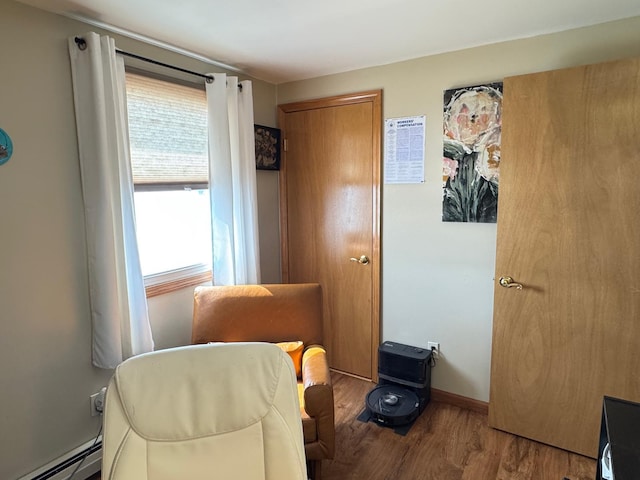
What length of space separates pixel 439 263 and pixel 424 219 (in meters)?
0.30

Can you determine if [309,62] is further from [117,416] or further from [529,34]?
[117,416]

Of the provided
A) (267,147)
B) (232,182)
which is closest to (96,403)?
(232,182)

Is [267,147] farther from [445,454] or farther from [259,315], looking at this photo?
[445,454]

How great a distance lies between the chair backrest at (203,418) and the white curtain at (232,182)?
1.36 m

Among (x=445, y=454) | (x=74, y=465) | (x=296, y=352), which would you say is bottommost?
(x=445, y=454)

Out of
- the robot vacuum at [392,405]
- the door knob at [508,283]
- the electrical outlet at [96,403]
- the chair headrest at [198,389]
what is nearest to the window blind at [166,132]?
the electrical outlet at [96,403]

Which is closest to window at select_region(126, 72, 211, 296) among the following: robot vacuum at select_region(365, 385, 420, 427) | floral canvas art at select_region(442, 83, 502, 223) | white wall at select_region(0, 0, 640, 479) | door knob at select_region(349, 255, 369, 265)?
white wall at select_region(0, 0, 640, 479)

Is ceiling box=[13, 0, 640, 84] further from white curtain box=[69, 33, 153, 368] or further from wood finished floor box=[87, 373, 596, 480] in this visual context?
wood finished floor box=[87, 373, 596, 480]

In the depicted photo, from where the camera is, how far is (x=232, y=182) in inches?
99.3

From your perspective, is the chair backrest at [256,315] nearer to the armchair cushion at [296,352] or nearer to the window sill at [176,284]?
the armchair cushion at [296,352]

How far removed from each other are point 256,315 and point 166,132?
3.80 ft

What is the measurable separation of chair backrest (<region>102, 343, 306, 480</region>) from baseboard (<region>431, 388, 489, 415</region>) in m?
1.72

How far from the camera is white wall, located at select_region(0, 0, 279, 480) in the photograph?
165 centimetres

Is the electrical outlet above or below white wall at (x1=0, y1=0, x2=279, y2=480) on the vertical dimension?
below
